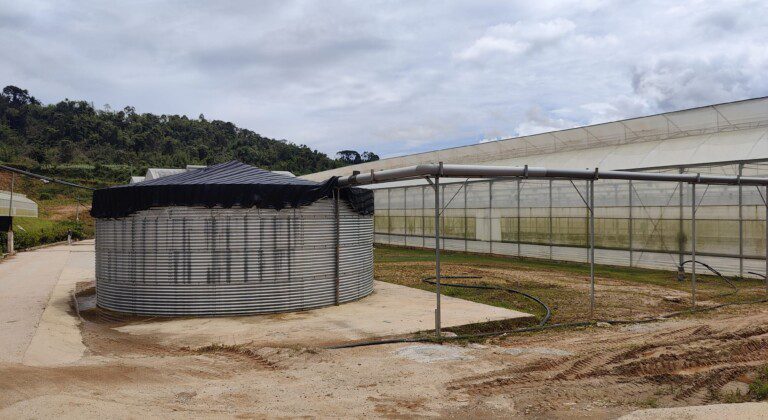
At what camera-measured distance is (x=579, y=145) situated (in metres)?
39.1

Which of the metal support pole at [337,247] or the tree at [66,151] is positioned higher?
the tree at [66,151]

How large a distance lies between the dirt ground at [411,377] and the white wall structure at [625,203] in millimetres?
8043

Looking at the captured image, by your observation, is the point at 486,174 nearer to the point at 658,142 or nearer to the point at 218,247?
the point at 218,247

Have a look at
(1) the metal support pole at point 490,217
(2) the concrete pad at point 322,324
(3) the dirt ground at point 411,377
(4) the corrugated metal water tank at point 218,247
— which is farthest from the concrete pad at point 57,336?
(1) the metal support pole at point 490,217

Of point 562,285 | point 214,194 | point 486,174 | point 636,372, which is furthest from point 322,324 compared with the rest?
point 562,285

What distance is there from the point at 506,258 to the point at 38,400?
2701 centimetres

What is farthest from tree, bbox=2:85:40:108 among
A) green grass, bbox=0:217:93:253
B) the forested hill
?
green grass, bbox=0:217:93:253

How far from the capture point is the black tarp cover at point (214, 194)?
13.7 m

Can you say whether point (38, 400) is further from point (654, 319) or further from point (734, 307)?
point (734, 307)

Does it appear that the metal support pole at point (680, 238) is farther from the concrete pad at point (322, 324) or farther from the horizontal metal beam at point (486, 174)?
the concrete pad at point (322, 324)

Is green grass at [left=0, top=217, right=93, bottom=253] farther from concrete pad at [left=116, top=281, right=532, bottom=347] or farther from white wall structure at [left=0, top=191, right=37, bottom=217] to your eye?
concrete pad at [left=116, top=281, right=532, bottom=347]

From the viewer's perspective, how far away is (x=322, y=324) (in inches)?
497

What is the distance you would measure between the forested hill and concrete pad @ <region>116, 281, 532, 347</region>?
74683mm

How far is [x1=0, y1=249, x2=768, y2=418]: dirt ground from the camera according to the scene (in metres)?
7.17
